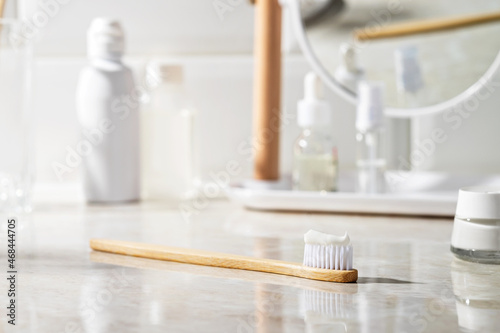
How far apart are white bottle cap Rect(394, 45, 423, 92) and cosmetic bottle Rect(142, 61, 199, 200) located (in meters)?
0.29

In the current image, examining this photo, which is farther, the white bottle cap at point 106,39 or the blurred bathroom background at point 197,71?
the blurred bathroom background at point 197,71

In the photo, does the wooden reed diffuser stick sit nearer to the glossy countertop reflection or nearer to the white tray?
the white tray

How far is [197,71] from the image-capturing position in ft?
3.53

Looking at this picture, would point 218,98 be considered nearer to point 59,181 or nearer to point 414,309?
point 59,181

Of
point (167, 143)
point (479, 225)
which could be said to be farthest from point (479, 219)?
point (167, 143)

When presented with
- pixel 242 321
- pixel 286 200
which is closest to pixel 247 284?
pixel 242 321

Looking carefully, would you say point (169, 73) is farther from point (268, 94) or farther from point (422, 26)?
point (422, 26)

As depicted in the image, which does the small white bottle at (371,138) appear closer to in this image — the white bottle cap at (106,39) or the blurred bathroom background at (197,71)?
the blurred bathroom background at (197,71)

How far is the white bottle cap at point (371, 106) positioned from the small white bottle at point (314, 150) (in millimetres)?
54

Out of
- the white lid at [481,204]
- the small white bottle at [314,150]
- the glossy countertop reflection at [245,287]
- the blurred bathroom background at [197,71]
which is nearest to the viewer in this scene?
the glossy countertop reflection at [245,287]

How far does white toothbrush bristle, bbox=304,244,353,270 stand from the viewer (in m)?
0.47

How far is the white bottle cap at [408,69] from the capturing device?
96 cm

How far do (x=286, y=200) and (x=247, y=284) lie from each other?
374 millimetres

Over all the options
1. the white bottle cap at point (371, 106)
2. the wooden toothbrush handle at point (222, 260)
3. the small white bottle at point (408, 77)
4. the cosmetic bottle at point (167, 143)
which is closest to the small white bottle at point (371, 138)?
the white bottle cap at point (371, 106)
